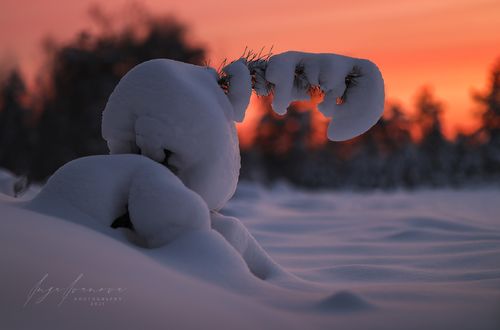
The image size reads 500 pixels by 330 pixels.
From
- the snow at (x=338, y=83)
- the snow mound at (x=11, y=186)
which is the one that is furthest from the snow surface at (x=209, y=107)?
the snow mound at (x=11, y=186)

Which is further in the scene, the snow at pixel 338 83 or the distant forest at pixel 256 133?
the distant forest at pixel 256 133

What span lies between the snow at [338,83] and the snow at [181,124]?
304 millimetres

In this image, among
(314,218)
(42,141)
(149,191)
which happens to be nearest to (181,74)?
(149,191)

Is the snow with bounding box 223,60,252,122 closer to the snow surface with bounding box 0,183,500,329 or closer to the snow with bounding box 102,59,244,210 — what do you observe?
the snow with bounding box 102,59,244,210

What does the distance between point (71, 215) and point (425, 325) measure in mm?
1907

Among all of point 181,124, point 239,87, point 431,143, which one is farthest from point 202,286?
point 431,143

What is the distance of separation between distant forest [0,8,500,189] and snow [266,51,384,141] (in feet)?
54.0

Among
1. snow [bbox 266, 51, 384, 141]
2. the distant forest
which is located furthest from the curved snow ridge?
the distant forest

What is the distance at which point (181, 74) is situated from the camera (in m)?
3.34

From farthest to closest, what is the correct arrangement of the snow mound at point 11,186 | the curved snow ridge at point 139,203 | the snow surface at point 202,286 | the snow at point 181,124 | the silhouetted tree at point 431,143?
the silhouetted tree at point 431,143 < the snow mound at point 11,186 < the snow at point 181,124 < the curved snow ridge at point 139,203 < the snow surface at point 202,286

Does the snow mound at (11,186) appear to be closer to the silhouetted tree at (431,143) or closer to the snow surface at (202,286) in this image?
the snow surface at (202,286)

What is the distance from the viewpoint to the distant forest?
20891 mm

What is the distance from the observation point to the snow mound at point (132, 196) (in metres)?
2.82

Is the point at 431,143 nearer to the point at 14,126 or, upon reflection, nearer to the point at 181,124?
the point at 14,126
